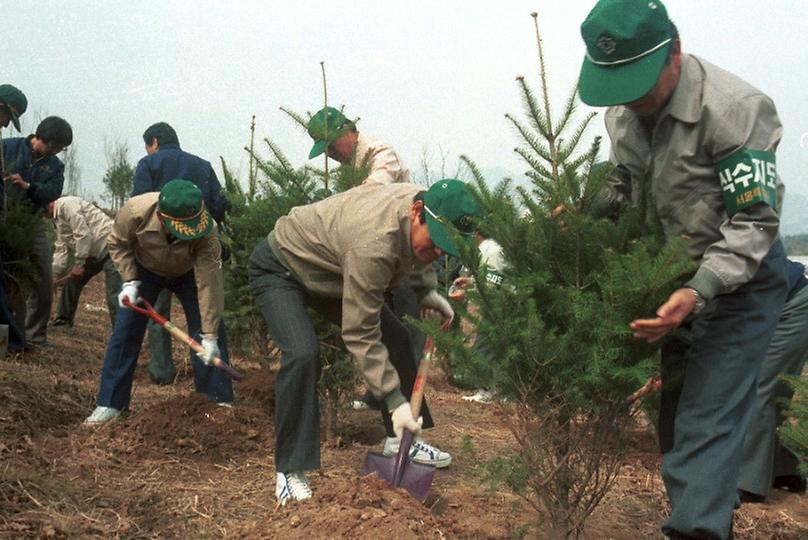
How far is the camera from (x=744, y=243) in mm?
2527

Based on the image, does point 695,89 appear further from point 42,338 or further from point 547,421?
point 42,338

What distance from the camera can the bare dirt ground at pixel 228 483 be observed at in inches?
127

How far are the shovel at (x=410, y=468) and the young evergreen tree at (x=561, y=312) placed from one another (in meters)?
0.65

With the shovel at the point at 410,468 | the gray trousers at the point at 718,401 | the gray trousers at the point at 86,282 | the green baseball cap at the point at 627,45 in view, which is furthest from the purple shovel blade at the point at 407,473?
the gray trousers at the point at 86,282

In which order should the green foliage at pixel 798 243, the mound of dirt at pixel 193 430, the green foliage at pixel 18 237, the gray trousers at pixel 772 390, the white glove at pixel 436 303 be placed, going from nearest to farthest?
the gray trousers at pixel 772 390 → the white glove at pixel 436 303 → the mound of dirt at pixel 193 430 → the green foliage at pixel 18 237 → the green foliage at pixel 798 243

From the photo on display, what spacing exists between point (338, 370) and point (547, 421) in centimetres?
199

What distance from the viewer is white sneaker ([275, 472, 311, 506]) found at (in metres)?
3.56

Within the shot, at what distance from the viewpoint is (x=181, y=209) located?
459cm

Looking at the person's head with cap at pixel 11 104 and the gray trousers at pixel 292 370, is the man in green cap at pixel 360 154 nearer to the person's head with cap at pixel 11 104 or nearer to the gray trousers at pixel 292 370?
the gray trousers at pixel 292 370

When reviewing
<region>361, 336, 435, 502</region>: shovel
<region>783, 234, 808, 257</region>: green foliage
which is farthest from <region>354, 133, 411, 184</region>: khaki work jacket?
<region>783, 234, 808, 257</region>: green foliage

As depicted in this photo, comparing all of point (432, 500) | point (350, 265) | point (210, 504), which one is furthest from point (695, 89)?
point (210, 504)

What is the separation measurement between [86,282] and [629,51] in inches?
274

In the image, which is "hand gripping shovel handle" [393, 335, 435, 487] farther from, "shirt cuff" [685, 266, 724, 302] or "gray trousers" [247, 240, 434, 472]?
"shirt cuff" [685, 266, 724, 302]

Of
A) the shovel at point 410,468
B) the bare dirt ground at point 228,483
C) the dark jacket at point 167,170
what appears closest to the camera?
the bare dirt ground at point 228,483
